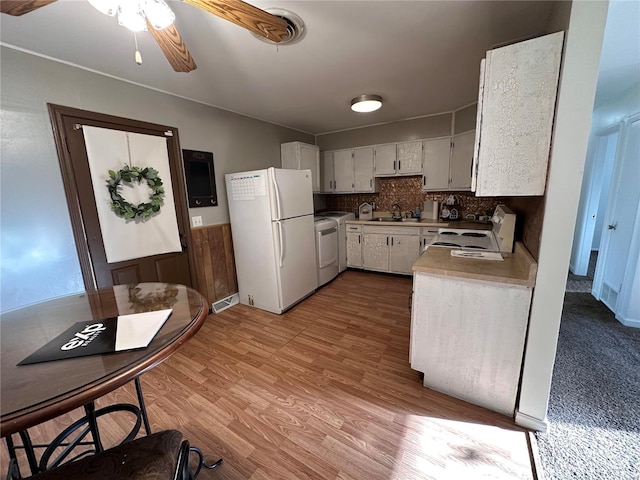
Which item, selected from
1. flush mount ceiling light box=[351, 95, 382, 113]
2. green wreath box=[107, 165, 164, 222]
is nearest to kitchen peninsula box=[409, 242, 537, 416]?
flush mount ceiling light box=[351, 95, 382, 113]

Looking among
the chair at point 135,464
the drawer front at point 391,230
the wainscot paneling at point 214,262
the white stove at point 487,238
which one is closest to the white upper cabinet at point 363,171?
the drawer front at point 391,230

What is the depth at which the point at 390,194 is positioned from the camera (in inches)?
165

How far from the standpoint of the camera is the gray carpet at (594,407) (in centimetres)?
120

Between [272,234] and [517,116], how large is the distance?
2.18 metres

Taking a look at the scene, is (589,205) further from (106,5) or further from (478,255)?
(106,5)

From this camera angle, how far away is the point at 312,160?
4102mm

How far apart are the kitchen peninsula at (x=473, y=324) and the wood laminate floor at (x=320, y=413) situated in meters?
0.15

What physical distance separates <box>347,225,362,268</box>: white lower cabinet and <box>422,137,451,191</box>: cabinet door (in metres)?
1.21

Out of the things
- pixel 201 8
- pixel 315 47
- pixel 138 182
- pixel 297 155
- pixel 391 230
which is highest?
pixel 315 47

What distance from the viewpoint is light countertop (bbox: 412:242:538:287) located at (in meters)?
1.33

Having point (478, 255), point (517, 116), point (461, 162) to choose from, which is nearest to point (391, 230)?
point (461, 162)

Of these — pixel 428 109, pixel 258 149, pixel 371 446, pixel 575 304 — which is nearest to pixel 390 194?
pixel 428 109

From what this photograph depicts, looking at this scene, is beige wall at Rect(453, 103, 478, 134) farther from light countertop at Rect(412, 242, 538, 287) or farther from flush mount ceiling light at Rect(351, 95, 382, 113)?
light countertop at Rect(412, 242, 538, 287)

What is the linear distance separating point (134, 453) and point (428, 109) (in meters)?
4.04
